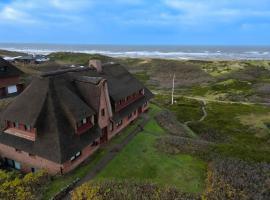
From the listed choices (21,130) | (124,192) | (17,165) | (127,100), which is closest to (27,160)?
(17,165)

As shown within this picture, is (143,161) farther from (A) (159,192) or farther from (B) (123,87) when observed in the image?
(B) (123,87)

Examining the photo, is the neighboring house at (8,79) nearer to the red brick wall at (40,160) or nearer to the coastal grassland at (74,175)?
the red brick wall at (40,160)

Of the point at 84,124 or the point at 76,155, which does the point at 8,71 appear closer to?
the point at 84,124

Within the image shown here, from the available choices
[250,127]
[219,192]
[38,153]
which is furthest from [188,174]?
[250,127]

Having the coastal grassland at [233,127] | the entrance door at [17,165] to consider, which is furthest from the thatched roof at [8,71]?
the coastal grassland at [233,127]

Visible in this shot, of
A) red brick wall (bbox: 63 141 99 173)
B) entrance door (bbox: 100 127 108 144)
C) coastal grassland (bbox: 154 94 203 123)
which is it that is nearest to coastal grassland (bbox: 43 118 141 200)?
red brick wall (bbox: 63 141 99 173)

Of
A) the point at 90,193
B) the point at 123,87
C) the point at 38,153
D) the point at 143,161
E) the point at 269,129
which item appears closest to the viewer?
the point at 90,193
